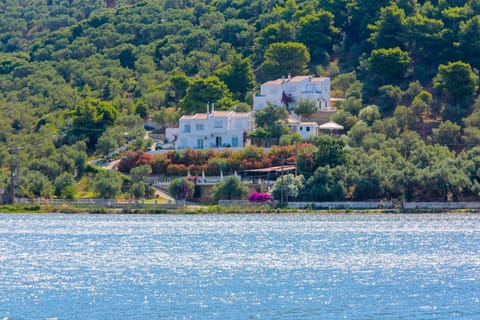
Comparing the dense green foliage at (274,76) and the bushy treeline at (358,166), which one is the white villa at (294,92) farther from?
the bushy treeline at (358,166)

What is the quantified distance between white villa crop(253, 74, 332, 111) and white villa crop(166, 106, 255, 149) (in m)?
8.49

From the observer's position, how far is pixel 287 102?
357 feet

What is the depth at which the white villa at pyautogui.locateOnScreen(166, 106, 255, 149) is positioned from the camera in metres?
100

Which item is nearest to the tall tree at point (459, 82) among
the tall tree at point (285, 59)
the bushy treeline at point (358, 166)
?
the bushy treeline at point (358, 166)

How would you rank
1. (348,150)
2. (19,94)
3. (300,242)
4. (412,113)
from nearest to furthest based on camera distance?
(300,242)
(348,150)
(412,113)
(19,94)

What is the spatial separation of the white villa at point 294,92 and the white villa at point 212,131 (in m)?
8.49

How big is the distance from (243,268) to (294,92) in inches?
2346

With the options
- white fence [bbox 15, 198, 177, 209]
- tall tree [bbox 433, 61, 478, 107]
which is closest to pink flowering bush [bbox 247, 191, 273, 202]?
white fence [bbox 15, 198, 177, 209]

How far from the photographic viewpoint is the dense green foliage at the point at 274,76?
8556cm

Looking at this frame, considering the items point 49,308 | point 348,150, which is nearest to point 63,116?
point 348,150

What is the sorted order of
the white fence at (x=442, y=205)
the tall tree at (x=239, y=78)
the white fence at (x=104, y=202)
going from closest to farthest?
the white fence at (x=442, y=205) < the white fence at (x=104, y=202) < the tall tree at (x=239, y=78)

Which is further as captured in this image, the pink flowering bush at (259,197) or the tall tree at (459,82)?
the tall tree at (459,82)

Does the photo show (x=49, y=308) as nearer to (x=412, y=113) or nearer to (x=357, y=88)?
(x=412, y=113)

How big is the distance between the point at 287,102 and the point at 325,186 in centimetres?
2870
